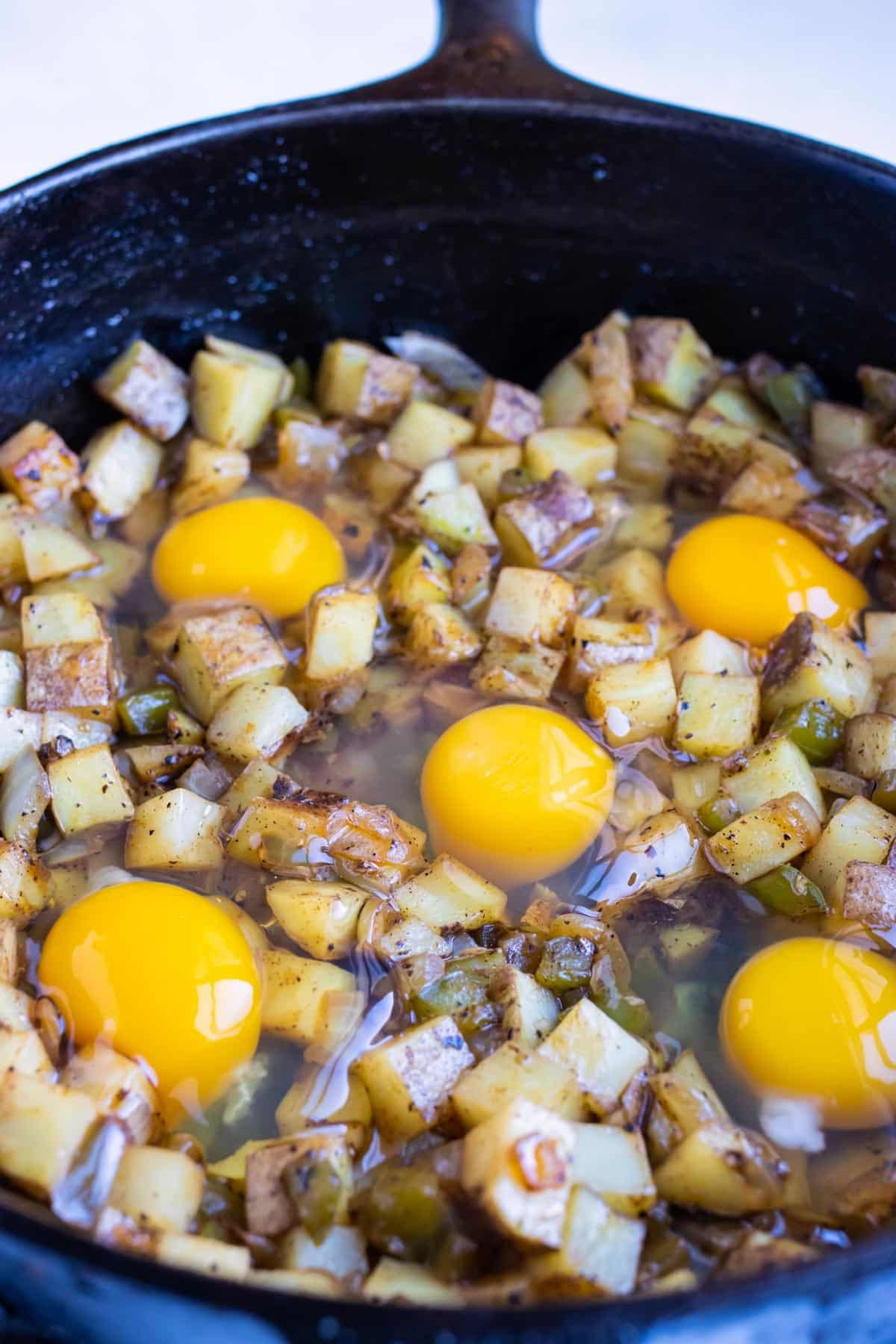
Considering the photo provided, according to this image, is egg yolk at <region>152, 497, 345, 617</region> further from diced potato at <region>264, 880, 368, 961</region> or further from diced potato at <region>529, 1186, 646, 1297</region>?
diced potato at <region>529, 1186, 646, 1297</region>

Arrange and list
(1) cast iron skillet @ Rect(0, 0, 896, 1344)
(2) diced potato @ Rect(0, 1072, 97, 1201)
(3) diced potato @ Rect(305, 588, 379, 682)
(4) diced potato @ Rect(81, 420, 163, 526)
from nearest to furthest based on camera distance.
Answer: (2) diced potato @ Rect(0, 1072, 97, 1201) → (3) diced potato @ Rect(305, 588, 379, 682) → (1) cast iron skillet @ Rect(0, 0, 896, 1344) → (4) diced potato @ Rect(81, 420, 163, 526)

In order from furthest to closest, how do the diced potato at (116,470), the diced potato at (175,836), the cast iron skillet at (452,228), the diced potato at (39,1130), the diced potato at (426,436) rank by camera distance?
the diced potato at (426,436), the diced potato at (116,470), the cast iron skillet at (452,228), the diced potato at (175,836), the diced potato at (39,1130)

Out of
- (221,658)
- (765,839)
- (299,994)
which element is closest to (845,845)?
(765,839)

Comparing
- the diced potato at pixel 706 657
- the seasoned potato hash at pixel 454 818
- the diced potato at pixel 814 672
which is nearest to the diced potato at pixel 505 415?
the seasoned potato hash at pixel 454 818

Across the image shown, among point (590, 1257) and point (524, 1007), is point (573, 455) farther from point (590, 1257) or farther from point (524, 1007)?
point (590, 1257)

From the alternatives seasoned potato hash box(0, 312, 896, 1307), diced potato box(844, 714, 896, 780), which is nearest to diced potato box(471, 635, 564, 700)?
seasoned potato hash box(0, 312, 896, 1307)

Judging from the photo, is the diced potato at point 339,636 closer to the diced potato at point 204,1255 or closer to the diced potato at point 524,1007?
the diced potato at point 524,1007

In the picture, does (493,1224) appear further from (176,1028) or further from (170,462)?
(170,462)
